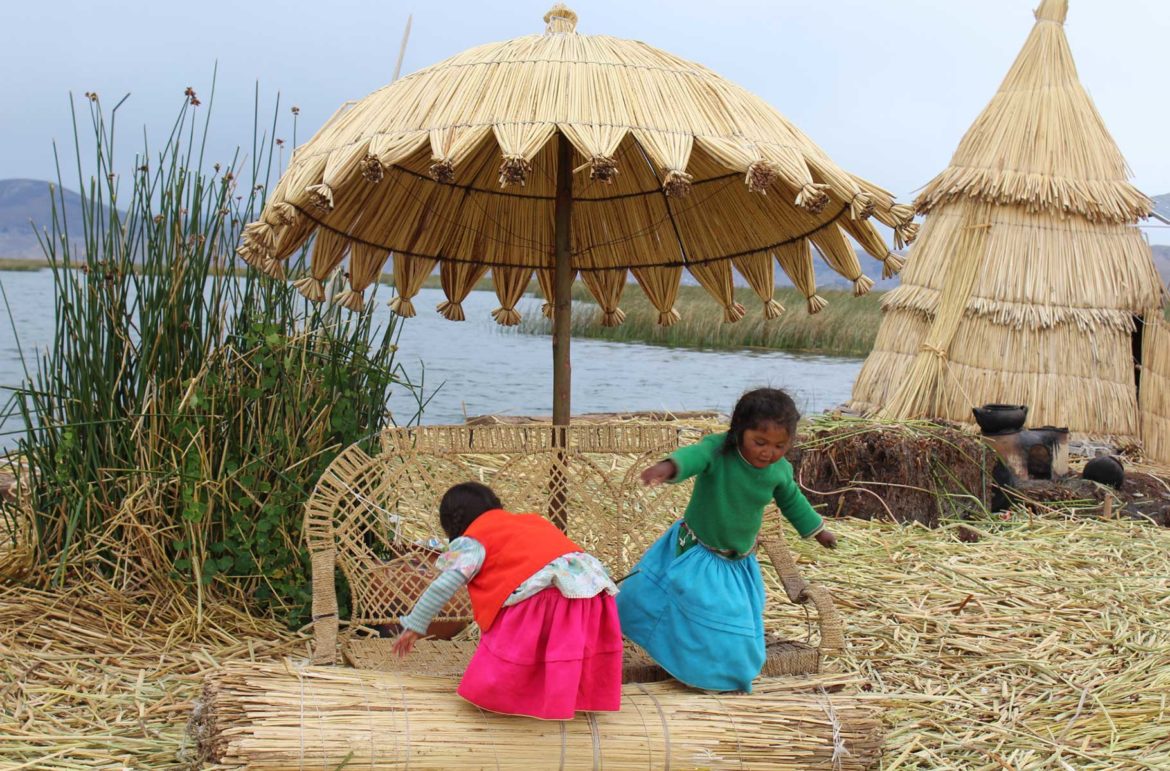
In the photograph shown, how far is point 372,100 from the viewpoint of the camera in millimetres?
3096

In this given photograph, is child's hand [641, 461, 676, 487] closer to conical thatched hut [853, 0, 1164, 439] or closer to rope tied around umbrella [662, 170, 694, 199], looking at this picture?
rope tied around umbrella [662, 170, 694, 199]

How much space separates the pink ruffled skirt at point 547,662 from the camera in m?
2.50

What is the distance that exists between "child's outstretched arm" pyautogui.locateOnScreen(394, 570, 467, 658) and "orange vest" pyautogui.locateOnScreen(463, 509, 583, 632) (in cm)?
7

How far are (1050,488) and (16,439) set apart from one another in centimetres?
503

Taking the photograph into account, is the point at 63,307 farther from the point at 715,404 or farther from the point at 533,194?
the point at 715,404

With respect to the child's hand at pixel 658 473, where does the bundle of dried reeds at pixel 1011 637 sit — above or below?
below

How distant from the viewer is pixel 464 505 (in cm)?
270

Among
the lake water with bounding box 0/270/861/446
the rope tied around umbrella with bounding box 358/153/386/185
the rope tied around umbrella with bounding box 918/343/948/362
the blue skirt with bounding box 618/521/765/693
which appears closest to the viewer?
the rope tied around umbrella with bounding box 358/153/386/185

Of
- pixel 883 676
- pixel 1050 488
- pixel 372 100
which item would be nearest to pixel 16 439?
pixel 372 100

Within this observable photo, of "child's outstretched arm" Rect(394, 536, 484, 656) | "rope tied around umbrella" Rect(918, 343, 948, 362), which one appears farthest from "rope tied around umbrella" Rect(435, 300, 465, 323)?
"rope tied around umbrella" Rect(918, 343, 948, 362)

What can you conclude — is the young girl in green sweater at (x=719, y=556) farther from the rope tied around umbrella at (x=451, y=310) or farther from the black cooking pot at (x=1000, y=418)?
the black cooking pot at (x=1000, y=418)

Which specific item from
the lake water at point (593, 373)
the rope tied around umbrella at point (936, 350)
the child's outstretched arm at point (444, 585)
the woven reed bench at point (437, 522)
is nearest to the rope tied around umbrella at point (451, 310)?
the lake water at point (593, 373)

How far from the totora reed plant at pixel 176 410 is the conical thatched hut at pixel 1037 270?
483cm

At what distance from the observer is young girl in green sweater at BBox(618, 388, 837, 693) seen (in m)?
2.80
